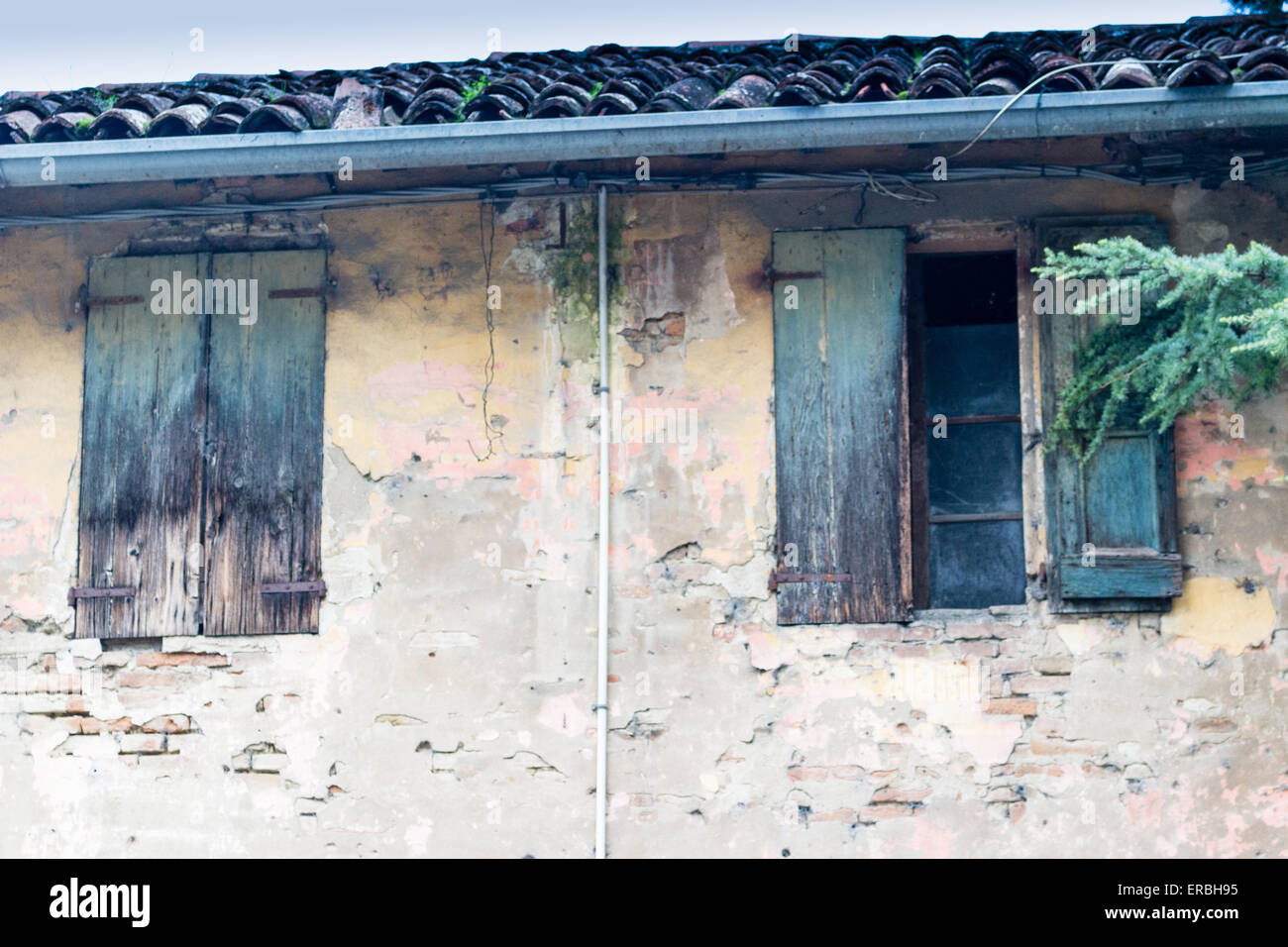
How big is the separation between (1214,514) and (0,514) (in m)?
4.92

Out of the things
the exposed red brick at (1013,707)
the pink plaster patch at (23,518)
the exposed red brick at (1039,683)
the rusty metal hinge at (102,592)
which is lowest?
the exposed red brick at (1013,707)

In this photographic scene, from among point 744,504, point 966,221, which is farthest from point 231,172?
point 966,221

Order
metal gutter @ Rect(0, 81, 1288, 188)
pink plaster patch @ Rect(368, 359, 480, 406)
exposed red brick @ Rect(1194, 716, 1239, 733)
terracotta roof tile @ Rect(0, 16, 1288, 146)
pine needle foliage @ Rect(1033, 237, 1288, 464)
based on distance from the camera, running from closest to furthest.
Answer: pine needle foliage @ Rect(1033, 237, 1288, 464) < metal gutter @ Rect(0, 81, 1288, 188) < terracotta roof tile @ Rect(0, 16, 1288, 146) < exposed red brick @ Rect(1194, 716, 1239, 733) < pink plaster patch @ Rect(368, 359, 480, 406)

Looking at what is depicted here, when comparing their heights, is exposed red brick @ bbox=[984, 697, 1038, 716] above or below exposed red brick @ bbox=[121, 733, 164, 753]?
above

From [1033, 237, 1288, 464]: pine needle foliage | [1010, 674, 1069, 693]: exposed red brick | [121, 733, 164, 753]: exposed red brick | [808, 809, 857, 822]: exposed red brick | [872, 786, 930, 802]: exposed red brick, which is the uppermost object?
[1033, 237, 1288, 464]: pine needle foliage

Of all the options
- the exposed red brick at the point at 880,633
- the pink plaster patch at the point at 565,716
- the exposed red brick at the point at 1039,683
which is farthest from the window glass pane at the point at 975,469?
the pink plaster patch at the point at 565,716

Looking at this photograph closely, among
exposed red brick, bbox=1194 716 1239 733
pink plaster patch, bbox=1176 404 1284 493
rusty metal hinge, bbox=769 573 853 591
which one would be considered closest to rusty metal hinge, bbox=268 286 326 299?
rusty metal hinge, bbox=769 573 853 591

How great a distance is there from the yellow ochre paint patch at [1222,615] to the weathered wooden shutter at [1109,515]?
3.0 inches

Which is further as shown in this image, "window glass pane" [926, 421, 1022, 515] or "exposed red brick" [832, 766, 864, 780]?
"window glass pane" [926, 421, 1022, 515]

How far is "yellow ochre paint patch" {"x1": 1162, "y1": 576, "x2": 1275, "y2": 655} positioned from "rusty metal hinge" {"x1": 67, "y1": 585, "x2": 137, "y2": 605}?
4122 mm

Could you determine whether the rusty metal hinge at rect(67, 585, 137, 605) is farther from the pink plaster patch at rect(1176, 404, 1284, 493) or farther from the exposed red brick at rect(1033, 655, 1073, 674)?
the pink plaster patch at rect(1176, 404, 1284, 493)

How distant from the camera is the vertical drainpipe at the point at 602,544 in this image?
5.59m

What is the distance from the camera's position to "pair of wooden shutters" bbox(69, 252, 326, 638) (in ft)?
19.2

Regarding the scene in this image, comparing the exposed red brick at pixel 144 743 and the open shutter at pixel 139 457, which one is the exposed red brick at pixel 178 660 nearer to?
the open shutter at pixel 139 457
